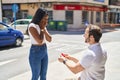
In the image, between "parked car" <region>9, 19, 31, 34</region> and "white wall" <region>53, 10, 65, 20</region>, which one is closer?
"parked car" <region>9, 19, 31, 34</region>

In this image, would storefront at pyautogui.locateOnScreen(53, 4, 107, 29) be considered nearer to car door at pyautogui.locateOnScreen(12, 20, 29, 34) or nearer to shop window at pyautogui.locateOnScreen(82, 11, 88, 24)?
shop window at pyautogui.locateOnScreen(82, 11, 88, 24)

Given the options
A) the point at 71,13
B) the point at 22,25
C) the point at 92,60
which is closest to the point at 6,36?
the point at 22,25

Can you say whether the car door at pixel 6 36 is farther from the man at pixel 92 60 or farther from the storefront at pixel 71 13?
the storefront at pixel 71 13

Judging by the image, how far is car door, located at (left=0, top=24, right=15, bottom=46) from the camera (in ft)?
46.6

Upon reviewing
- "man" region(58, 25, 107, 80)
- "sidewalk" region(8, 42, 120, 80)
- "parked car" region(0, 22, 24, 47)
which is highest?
"man" region(58, 25, 107, 80)

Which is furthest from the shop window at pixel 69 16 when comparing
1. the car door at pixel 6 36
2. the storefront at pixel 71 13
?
the car door at pixel 6 36

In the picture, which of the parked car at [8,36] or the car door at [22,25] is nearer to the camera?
the parked car at [8,36]

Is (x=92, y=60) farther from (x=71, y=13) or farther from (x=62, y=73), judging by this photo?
(x=71, y=13)

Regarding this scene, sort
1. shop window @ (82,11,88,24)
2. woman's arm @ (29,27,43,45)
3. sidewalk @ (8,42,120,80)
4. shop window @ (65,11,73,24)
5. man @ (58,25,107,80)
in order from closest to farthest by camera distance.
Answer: man @ (58,25,107,80) < woman's arm @ (29,27,43,45) < sidewalk @ (8,42,120,80) < shop window @ (65,11,73,24) < shop window @ (82,11,88,24)

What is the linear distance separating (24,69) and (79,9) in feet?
89.6

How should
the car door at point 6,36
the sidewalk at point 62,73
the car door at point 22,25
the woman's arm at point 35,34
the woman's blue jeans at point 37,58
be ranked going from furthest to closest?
the car door at point 22,25 < the car door at point 6,36 < the sidewalk at point 62,73 < the woman's blue jeans at point 37,58 < the woman's arm at point 35,34

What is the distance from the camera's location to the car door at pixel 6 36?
14211 millimetres

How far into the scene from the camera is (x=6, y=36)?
1441cm

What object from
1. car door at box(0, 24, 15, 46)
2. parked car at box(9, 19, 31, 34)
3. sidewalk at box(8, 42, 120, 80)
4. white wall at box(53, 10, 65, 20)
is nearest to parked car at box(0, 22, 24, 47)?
car door at box(0, 24, 15, 46)
